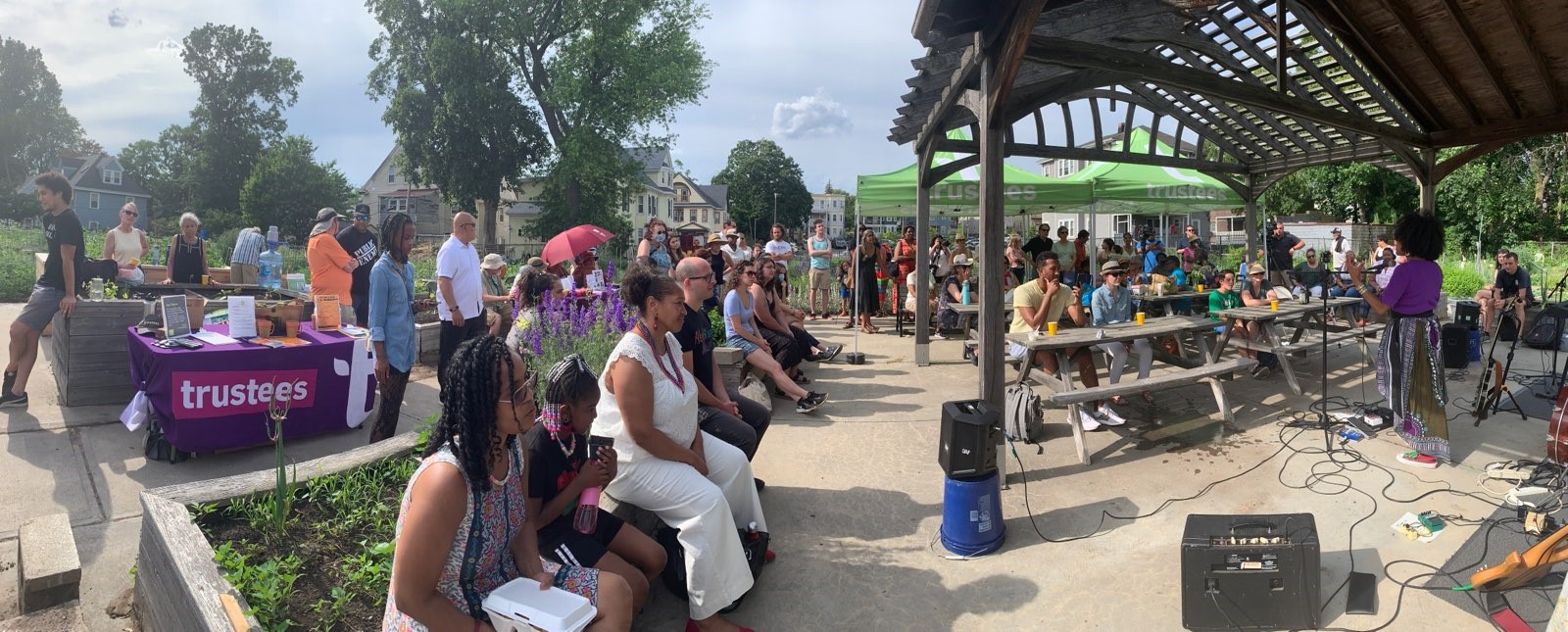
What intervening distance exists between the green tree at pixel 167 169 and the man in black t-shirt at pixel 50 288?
54957mm

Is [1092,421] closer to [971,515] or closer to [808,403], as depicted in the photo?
[808,403]

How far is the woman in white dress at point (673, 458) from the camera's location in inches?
120

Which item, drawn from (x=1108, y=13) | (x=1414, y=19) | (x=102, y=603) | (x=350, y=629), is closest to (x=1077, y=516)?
(x=350, y=629)

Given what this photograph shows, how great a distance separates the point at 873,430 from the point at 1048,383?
137 centimetres

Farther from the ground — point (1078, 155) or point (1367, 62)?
point (1367, 62)

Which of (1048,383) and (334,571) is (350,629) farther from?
(1048,383)

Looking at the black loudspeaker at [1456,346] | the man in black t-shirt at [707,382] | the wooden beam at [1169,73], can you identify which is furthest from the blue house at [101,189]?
the black loudspeaker at [1456,346]

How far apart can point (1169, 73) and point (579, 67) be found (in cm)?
2873

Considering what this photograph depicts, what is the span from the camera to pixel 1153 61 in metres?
5.14

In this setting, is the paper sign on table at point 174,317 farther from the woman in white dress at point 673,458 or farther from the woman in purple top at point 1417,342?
the woman in purple top at point 1417,342

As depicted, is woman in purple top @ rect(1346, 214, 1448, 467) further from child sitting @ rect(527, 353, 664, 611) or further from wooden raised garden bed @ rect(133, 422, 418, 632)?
wooden raised garden bed @ rect(133, 422, 418, 632)

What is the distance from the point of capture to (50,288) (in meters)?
5.29

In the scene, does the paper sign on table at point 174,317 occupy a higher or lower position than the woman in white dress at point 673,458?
higher

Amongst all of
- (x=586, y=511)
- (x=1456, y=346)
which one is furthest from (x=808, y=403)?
(x=1456, y=346)
